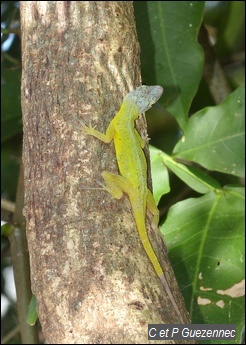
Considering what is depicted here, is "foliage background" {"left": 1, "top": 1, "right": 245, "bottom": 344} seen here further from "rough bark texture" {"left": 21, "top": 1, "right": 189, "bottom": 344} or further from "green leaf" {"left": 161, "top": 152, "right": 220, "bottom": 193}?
"rough bark texture" {"left": 21, "top": 1, "right": 189, "bottom": 344}

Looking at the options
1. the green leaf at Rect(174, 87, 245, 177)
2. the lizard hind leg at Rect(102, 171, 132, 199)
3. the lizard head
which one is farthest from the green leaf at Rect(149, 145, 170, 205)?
the lizard hind leg at Rect(102, 171, 132, 199)

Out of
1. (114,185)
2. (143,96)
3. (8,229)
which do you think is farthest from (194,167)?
(114,185)

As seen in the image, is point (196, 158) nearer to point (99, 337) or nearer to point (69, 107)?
point (69, 107)

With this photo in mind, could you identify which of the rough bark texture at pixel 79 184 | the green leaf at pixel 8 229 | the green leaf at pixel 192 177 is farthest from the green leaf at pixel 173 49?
the green leaf at pixel 8 229

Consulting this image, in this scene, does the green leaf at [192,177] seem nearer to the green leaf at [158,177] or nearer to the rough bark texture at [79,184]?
the green leaf at [158,177]

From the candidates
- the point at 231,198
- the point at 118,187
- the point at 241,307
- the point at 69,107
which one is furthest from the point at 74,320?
the point at 231,198
